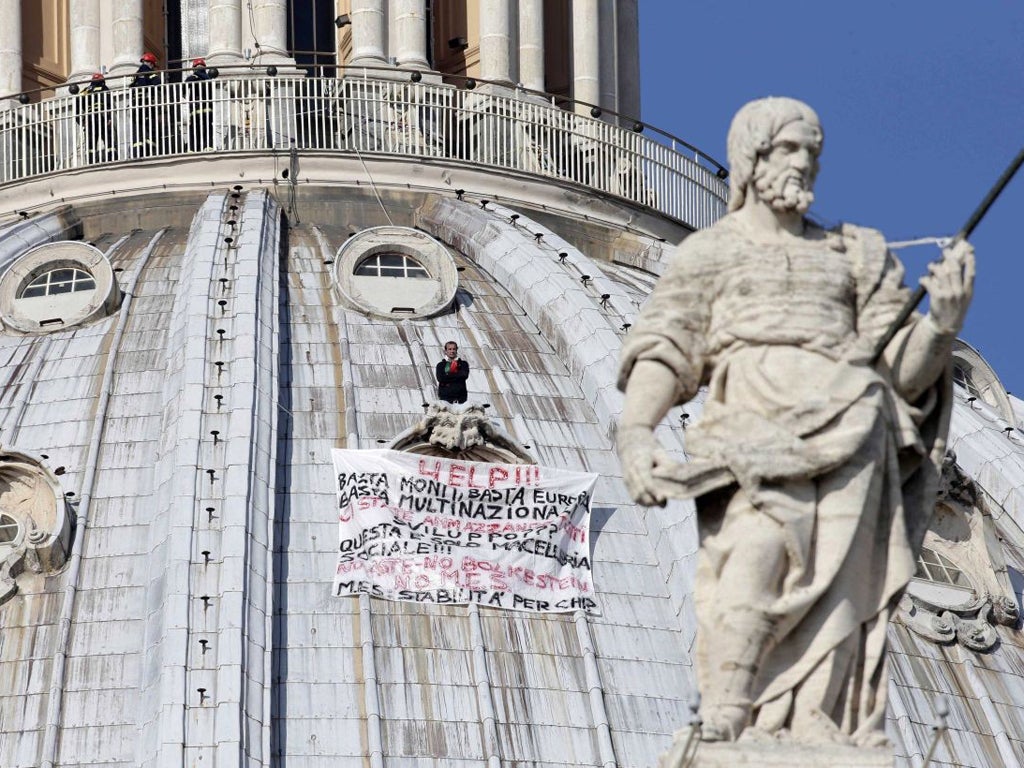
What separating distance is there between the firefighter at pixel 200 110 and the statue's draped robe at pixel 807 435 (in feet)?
116

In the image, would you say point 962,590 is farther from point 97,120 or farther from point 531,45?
A: point 97,120

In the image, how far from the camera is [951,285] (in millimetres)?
19297

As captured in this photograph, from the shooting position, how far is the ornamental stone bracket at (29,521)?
160 feet

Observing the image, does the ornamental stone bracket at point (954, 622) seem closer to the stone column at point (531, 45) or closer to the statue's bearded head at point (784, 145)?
the stone column at point (531, 45)

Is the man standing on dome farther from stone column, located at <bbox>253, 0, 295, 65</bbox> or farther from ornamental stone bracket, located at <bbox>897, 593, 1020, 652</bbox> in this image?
stone column, located at <bbox>253, 0, 295, 65</bbox>

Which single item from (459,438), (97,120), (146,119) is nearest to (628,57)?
(146,119)

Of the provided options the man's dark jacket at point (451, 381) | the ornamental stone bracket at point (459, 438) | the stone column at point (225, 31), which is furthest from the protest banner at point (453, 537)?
the stone column at point (225, 31)

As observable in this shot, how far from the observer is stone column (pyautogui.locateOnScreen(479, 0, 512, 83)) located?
57.0 m

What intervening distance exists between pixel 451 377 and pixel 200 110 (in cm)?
663

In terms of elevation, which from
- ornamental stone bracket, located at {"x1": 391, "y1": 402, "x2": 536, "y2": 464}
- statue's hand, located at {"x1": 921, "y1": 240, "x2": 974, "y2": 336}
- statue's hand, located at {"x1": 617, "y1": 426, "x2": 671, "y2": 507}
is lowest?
statue's hand, located at {"x1": 617, "y1": 426, "x2": 671, "y2": 507}

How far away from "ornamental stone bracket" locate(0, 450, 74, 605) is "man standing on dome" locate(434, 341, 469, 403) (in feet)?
16.1

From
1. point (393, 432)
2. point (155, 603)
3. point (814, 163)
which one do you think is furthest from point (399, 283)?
point (814, 163)

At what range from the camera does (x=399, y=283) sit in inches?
2130

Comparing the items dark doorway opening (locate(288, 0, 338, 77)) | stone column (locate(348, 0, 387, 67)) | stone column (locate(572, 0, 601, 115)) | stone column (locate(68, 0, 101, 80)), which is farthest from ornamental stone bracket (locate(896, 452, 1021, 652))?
stone column (locate(68, 0, 101, 80))
